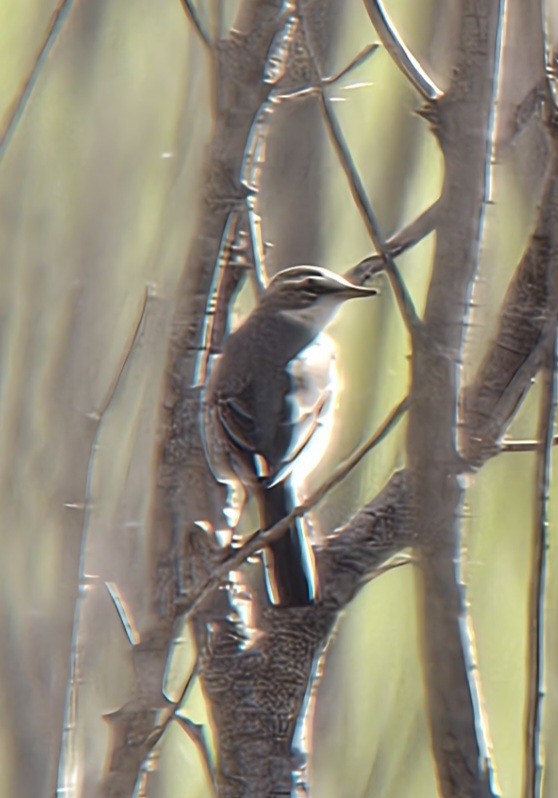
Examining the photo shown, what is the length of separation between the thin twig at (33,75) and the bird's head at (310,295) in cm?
17

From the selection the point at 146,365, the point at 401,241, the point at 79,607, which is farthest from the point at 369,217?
the point at 79,607

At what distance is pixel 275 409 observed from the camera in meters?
0.59

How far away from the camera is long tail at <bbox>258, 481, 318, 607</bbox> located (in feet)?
1.94

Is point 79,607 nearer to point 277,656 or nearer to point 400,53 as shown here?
point 277,656

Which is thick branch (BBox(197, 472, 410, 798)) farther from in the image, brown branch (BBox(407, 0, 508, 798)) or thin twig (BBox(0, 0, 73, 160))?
thin twig (BBox(0, 0, 73, 160))

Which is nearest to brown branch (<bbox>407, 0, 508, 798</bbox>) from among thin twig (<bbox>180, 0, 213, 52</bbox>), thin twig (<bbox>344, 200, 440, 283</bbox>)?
thin twig (<bbox>344, 200, 440, 283</bbox>)

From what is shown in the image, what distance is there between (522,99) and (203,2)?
0.17m

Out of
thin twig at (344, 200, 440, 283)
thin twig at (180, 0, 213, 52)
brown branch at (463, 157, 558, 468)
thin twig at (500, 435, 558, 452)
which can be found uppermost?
thin twig at (180, 0, 213, 52)

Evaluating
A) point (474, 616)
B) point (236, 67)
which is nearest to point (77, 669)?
point (474, 616)

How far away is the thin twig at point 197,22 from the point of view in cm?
62

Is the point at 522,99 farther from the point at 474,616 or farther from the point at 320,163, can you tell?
the point at 474,616

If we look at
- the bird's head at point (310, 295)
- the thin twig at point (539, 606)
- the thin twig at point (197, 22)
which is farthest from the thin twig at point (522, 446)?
the thin twig at point (197, 22)

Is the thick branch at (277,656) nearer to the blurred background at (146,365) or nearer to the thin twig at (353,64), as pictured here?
the blurred background at (146,365)

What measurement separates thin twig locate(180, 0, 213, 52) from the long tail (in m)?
0.23
